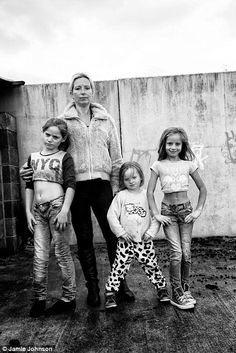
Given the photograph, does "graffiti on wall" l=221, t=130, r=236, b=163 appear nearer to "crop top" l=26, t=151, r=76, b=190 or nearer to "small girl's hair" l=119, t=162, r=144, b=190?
"small girl's hair" l=119, t=162, r=144, b=190

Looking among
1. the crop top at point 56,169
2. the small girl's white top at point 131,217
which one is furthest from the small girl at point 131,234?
the crop top at point 56,169

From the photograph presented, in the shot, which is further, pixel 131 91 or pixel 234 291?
pixel 131 91

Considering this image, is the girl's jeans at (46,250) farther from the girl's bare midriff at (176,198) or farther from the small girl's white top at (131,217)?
the girl's bare midriff at (176,198)

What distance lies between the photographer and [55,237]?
279 cm

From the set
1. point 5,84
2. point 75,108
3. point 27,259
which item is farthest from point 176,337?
point 5,84

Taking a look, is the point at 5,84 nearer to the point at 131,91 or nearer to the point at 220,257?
the point at 131,91

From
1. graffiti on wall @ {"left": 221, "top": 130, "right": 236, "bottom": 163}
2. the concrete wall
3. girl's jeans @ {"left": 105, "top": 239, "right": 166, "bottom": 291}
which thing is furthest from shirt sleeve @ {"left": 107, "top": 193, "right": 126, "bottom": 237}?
graffiti on wall @ {"left": 221, "top": 130, "right": 236, "bottom": 163}

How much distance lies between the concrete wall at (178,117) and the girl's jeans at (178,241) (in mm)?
2662

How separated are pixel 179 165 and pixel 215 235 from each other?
3035 mm

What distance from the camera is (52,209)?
2781mm

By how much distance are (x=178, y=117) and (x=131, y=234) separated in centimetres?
325

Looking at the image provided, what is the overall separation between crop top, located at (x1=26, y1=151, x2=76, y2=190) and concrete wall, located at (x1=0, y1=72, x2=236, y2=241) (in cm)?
284

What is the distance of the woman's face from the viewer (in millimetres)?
2965

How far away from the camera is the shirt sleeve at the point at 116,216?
2.82 metres
